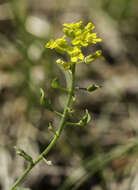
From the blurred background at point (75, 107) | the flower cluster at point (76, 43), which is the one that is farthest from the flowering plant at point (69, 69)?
the blurred background at point (75, 107)

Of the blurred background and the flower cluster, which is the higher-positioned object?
the flower cluster

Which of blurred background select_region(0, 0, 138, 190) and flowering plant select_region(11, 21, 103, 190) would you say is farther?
blurred background select_region(0, 0, 138, 190)

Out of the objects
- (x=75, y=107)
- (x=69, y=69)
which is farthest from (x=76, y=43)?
(x=75, y=107)

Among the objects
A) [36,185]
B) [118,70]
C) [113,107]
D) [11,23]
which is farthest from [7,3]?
[36,185]

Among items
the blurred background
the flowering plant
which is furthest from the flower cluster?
the blurred background

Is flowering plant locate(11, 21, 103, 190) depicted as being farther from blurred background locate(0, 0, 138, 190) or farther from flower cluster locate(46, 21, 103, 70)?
blurred background locate(0, 0, 138, 190)

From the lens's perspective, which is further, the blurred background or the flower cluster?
the blurred background

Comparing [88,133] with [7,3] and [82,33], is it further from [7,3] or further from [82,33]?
[7,3]

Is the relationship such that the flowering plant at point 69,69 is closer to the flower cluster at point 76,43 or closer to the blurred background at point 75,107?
the flower cluster at point 76,43
